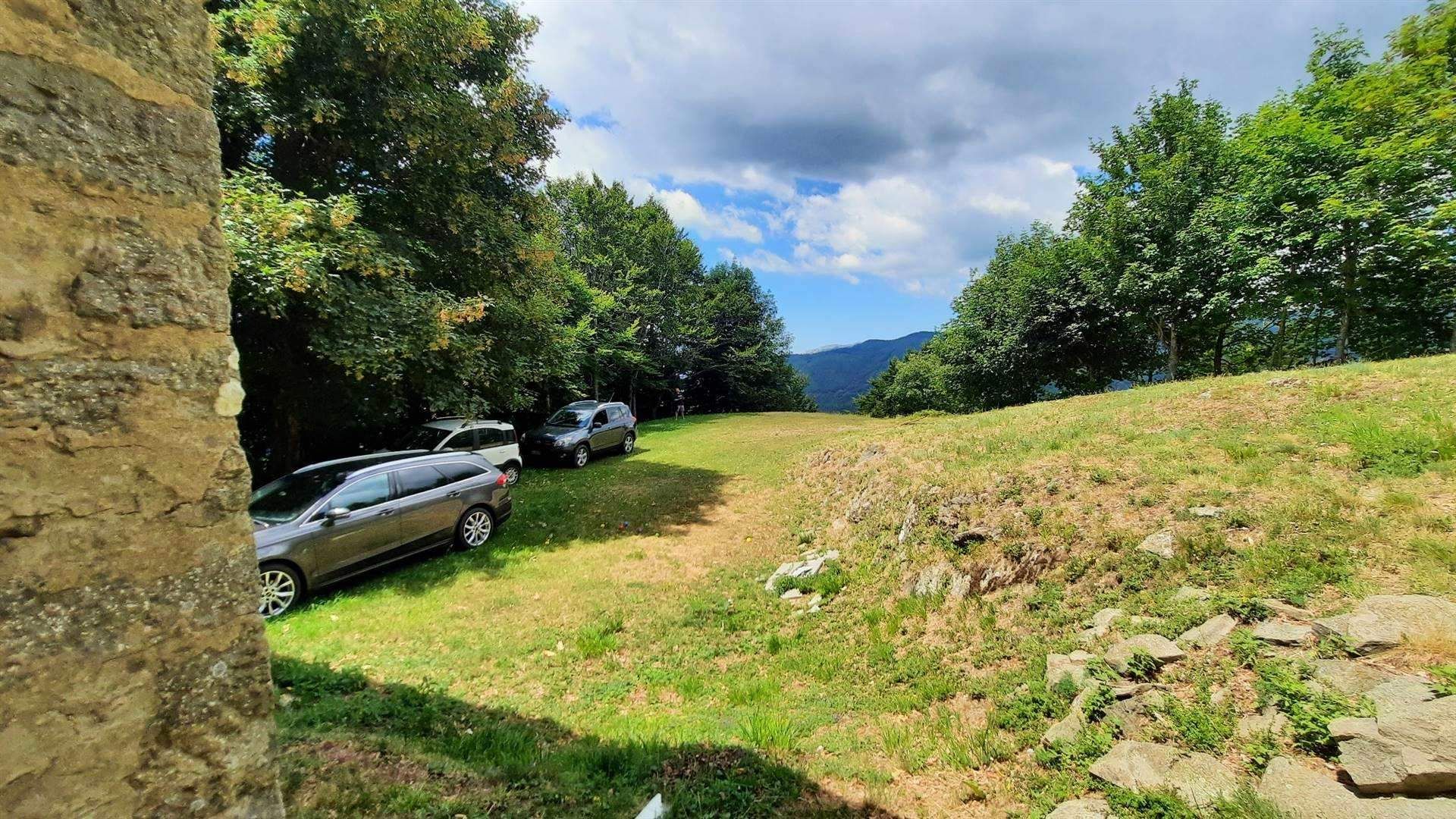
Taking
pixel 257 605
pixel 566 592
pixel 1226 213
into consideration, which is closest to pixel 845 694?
pixel 566 592

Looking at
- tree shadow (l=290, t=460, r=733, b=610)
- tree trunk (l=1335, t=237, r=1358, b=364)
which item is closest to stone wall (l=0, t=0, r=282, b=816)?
tree shadow (l=290, t=460, r=733, b=610)

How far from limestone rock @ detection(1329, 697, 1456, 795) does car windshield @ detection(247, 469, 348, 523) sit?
8.96m

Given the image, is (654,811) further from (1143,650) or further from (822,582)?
(822,582)

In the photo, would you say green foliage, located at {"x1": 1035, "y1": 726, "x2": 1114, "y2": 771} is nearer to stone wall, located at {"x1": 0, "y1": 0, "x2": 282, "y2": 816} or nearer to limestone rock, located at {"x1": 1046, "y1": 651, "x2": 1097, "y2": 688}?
limestone rock, located at {"x1": 1046, "y1": 651, "x2": 1097, "y2": 688}

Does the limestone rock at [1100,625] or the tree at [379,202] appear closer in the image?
the limestone rock at [1100,625]

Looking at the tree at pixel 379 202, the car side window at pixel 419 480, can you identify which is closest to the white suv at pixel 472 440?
the tree at pixel 379 202

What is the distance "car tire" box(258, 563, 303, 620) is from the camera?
5.99 meters

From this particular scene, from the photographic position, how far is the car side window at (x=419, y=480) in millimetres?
7664

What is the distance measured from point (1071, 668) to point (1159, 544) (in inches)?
65.1

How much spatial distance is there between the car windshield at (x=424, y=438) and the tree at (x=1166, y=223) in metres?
22.7

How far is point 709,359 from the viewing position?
3591 cm

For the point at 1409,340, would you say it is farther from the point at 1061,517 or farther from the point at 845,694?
the point at 845,694

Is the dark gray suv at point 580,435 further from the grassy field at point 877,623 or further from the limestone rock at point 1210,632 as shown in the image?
the limestone rock at point 1210,632

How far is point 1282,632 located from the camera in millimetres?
3416
